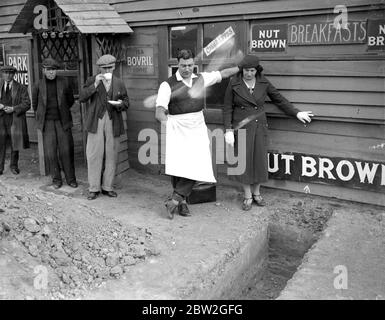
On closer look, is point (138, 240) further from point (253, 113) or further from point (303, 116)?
point (303, 116)

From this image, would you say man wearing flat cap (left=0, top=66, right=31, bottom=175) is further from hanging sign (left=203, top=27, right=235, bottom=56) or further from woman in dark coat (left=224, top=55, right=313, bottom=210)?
woman in dark coat (left=224, top=55, right=313, bottom=210)

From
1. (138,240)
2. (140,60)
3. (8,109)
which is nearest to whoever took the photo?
(138,240)

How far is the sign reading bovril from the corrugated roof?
1.17 feet

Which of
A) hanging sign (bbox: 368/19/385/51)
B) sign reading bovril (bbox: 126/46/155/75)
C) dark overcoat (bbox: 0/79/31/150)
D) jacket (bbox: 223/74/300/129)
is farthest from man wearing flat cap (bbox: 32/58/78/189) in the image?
hanging sign (bbox: 368/19/385/51)

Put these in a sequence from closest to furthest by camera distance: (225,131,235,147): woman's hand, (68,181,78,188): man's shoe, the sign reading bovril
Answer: (225,131,235,147): woman's hand, (68,181,78,188): man's shoe, the sign reading bovril

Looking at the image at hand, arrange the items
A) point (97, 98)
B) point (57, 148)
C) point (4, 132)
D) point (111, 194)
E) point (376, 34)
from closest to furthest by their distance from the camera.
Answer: point (376, 34) < point (97, 98) < point (111, 194) < point (57, 148) < point (4, 132)

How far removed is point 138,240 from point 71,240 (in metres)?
0.69

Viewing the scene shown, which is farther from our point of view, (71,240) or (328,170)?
(328,170)

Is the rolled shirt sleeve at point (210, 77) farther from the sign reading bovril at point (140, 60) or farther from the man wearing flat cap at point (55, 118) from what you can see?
the man wearing flat cap at point (55, 118)

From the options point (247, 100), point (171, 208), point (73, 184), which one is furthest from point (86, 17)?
point (171, 208)

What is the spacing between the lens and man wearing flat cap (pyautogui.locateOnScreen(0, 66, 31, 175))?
25.3 ft

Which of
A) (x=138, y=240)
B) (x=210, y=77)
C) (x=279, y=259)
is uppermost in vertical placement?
(x=210, y=77)

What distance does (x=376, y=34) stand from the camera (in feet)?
17.0

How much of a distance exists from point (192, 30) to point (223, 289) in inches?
150
